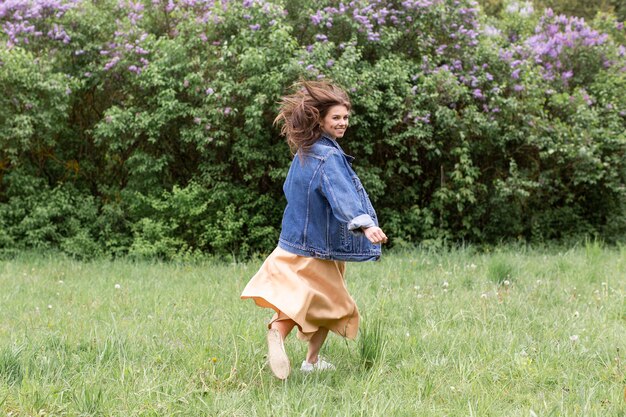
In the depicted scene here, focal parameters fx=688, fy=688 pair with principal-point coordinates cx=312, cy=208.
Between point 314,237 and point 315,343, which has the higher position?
point 314,237

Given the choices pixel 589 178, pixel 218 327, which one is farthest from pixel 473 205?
pixel 218 327

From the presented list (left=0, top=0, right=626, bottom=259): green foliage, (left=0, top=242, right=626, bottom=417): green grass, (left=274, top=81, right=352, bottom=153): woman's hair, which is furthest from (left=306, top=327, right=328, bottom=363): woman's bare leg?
(left=0, top=0, right=626, bottom=259): green foliage

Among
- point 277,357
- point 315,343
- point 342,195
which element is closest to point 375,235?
point 342,195

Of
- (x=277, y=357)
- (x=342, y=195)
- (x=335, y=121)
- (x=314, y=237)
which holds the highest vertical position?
(x=335, y=121)

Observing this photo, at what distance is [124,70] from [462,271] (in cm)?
487

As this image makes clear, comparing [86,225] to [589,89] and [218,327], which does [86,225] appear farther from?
[589,89]

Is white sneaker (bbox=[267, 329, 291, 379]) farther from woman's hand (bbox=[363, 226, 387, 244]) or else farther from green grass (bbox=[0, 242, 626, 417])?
woman's hand (bbox=[363, 226, 387, 244])

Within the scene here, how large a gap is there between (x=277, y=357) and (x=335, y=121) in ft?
4.01

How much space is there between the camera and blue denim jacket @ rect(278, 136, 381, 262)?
11.2ft

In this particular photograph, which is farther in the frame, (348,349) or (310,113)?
(348,349)

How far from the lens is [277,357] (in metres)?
3.22

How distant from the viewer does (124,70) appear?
853 centimetres

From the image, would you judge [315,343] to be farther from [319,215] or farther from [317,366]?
[319,215]

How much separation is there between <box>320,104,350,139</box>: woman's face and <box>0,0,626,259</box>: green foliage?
13.2 ft
